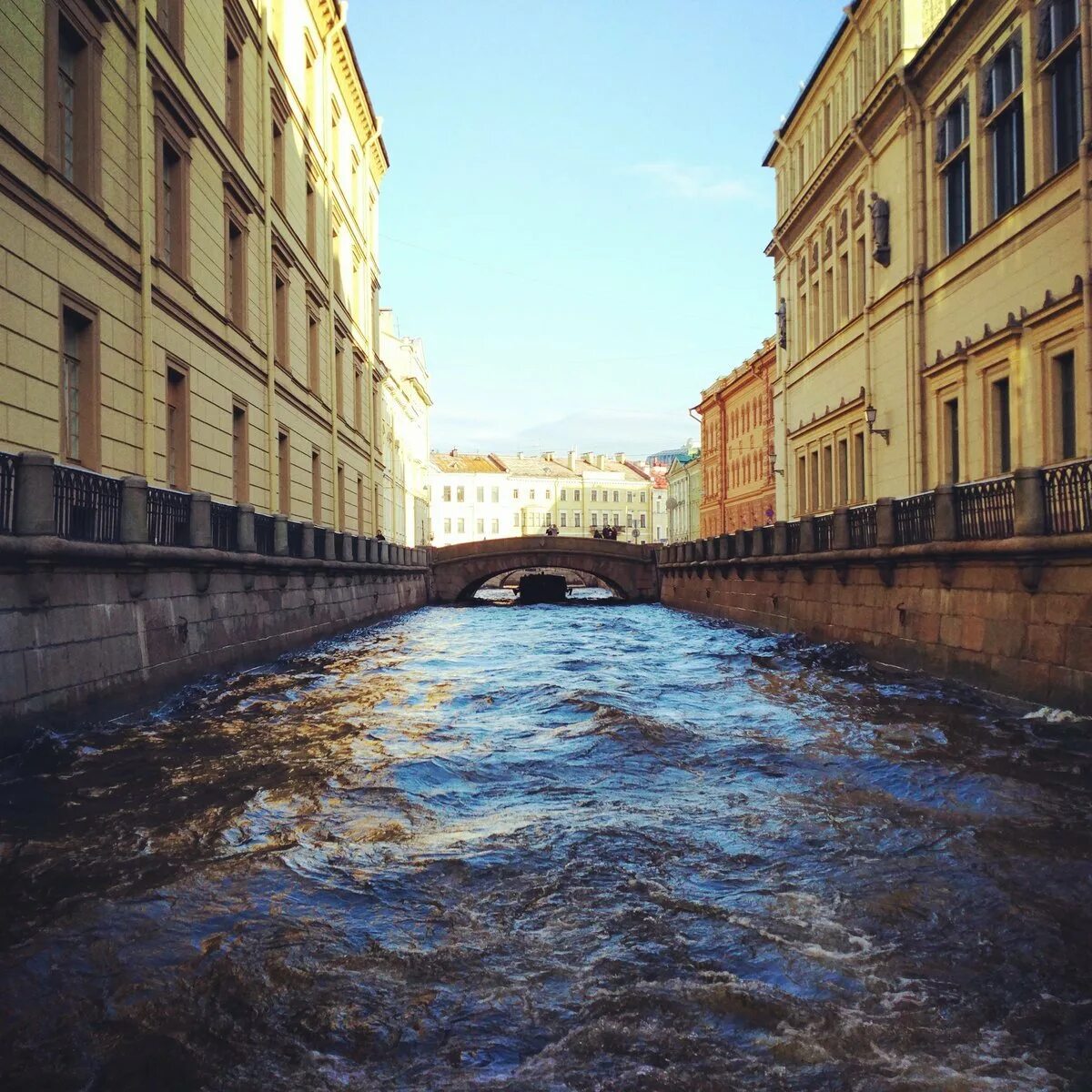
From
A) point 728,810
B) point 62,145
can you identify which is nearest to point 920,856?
point 728,810

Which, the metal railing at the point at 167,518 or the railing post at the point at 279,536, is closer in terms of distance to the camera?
the metal railing at the point at 167,518

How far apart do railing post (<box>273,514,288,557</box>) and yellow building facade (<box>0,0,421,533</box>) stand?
1.06 metres

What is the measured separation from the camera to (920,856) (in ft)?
18.0

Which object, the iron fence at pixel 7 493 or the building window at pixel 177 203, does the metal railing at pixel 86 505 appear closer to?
the iron fence at pixel 7 493

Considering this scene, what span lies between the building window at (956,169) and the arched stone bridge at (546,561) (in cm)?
2723

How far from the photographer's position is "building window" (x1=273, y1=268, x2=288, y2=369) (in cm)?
2236

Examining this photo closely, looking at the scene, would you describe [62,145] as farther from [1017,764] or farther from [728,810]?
[1017,764]

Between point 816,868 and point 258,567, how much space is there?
1210 centimetres

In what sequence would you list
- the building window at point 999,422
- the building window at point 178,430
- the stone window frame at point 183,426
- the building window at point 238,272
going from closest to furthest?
the stone window frame at point 183,426, the building window at point 178,430, the building window at point 999,422, the building window at point 238,272

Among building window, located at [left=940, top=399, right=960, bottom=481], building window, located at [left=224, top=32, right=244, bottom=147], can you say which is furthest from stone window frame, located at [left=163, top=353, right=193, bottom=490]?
building window, located at [left=940, top=399, right=960, bottom=481]

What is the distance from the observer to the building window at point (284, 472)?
894 inches

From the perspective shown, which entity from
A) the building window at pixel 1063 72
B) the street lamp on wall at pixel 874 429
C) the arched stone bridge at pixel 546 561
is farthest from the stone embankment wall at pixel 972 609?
the arched stone bridge at pixel 546 561

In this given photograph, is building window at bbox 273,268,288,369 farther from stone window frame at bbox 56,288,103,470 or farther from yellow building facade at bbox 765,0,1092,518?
yellow building facade at bbox 765,0,1092,518

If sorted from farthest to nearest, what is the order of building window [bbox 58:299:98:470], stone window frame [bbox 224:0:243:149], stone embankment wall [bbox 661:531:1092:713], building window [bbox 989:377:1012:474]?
1. stone window frame [bbox 224:0:243:149]
2. building window [bbox 989:377:1012:474]
3. building window [bbox 58:299:98:470]
4. stone embankment wall [bbox 661:531:1092:713]
